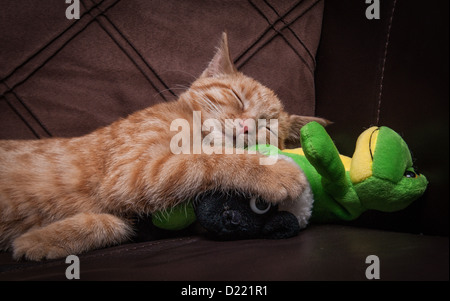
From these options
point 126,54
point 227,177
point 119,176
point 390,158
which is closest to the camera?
point 390,158

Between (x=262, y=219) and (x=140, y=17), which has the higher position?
(x=140, y=17)

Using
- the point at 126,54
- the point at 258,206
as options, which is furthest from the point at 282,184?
the point at 126,54

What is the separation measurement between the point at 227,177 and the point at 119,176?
0.34 m

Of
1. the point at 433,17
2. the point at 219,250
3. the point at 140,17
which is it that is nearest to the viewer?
the point at 219,250

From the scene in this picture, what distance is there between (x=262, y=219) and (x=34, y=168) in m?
0.80

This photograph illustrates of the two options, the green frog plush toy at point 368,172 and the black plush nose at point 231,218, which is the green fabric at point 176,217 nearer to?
the black plush nose at point 231,218

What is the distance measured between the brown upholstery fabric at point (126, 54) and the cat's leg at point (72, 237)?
21.8 inches

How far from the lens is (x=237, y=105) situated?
1.36 metres

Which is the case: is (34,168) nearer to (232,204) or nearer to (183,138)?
(183,138)

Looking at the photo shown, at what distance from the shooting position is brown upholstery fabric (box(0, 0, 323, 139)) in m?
1.34

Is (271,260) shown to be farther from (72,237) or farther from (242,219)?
(72,237)

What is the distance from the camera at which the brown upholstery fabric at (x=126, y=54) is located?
1344mm

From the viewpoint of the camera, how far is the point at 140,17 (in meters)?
1.48
